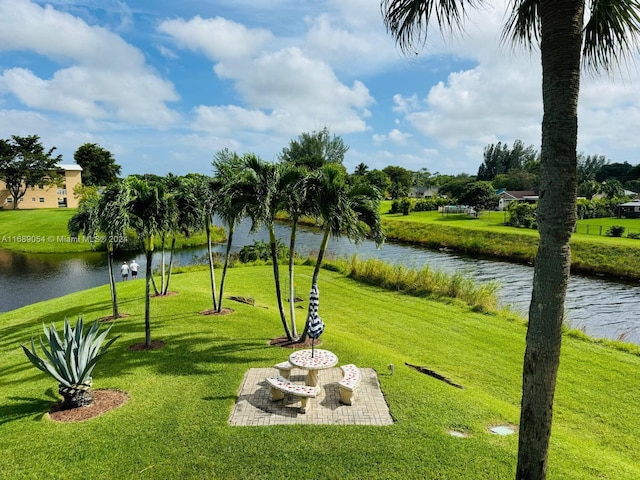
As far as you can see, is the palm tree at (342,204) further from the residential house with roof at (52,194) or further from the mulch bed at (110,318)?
the residential house with roof at (52,194)

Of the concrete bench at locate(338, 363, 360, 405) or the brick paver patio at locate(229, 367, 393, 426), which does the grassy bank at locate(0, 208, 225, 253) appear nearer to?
the brick paver patio at locate(229, 367, 393, 426)

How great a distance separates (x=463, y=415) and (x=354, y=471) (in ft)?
8.63

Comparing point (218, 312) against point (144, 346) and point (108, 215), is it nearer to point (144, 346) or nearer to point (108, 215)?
point (144, 346)

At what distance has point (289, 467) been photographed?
5.66 m

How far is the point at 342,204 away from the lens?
1061 centimetres

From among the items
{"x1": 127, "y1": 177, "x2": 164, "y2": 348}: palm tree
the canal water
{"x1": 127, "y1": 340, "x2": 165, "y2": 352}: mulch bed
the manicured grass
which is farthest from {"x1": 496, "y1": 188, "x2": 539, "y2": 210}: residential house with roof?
{"x1": 127, "y1": 177, "x2": 164, "y2": 348}: palm tree

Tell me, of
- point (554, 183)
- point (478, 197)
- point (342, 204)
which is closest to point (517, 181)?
point (478, 197)

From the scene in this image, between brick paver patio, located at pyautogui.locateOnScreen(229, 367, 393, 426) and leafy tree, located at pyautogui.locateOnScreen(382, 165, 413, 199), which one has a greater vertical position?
leafy tree, located at pyautogui.locateOnScreen(382, 165, 413, 199)

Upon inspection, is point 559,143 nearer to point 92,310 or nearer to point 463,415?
point 463,415

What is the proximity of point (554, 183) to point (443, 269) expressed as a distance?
25963mm

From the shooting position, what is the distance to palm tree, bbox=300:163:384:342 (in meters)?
10.5

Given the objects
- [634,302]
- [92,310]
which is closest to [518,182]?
[634,302]

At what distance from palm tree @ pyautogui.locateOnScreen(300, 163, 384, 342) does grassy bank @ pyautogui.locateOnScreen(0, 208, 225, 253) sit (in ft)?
108

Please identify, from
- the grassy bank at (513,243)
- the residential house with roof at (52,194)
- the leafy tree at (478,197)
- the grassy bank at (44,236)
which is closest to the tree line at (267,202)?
the grassy bank at (513,243)
